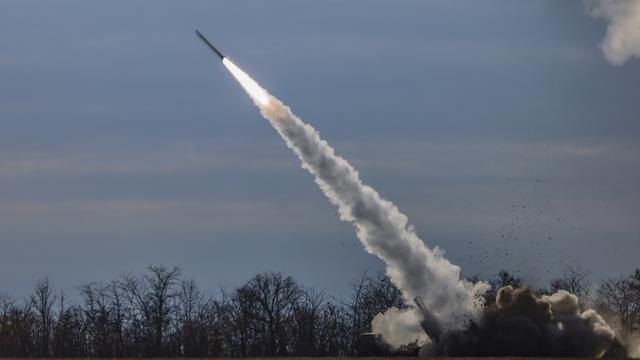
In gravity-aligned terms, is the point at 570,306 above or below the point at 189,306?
below

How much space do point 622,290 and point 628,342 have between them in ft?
117

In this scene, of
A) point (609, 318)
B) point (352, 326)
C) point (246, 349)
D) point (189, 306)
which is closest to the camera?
point (609, 318)

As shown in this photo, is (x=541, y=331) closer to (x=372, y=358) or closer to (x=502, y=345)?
(x=502, y=345)

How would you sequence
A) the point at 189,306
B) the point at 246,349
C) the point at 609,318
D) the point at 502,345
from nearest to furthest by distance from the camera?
the point at 502,345 < the point at 609,318 < the point at 246,349 < the point at 189,306

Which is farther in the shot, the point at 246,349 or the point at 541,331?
the point at 246,349

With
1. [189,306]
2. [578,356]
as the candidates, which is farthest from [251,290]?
Answer: [578,356]

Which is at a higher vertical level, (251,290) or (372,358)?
(251,290)

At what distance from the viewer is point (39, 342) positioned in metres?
115

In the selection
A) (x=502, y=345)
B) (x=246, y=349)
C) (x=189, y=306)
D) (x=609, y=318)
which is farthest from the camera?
(x=189, y=306)

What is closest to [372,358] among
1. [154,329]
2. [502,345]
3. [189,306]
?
[502,345]

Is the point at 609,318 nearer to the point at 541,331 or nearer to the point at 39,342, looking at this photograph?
the point at 541,331

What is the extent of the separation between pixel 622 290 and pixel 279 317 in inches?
1050

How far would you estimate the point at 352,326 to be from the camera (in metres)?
115

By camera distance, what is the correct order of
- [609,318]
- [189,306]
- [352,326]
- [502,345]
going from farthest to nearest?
[189,306]
[352,326]
[609,318]
[502,345]
